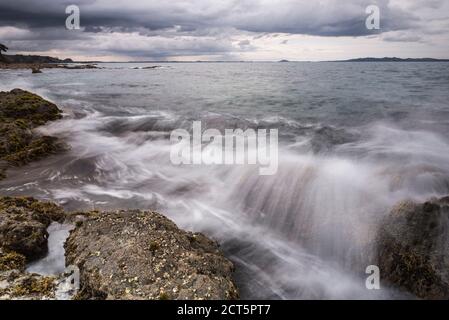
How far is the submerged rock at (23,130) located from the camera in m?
12.3

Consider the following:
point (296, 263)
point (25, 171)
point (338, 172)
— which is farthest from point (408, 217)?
point (25, 171)

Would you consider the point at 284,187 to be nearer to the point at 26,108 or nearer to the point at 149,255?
the point at 149,255

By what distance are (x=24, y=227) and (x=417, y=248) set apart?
827 cm

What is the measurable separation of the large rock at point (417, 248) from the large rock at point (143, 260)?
3459 millimetres

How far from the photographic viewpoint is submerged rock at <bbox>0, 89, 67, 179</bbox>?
1231 centimetres

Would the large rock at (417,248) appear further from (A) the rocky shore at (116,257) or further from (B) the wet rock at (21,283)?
(B) the wet rock at (21,283)

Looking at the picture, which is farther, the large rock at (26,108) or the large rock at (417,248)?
the large rock at (26,108)

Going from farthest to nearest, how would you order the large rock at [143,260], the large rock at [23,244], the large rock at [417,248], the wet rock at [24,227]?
the wet rock at [24,227] < the large rock at [417,248] < the large rock at [23,244] < the large rock at [143,260]

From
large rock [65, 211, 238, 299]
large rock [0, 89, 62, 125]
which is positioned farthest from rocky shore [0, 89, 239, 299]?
large rock [0, 89, 62, 125]

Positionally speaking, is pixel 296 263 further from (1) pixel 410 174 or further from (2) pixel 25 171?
(2) pixel 25 171

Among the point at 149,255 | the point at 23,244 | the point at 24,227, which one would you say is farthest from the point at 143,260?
the point at 24,227

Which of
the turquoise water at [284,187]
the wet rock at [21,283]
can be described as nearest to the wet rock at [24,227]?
the wet rock at [21,283]

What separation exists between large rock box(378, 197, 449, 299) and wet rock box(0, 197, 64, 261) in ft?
23.9
